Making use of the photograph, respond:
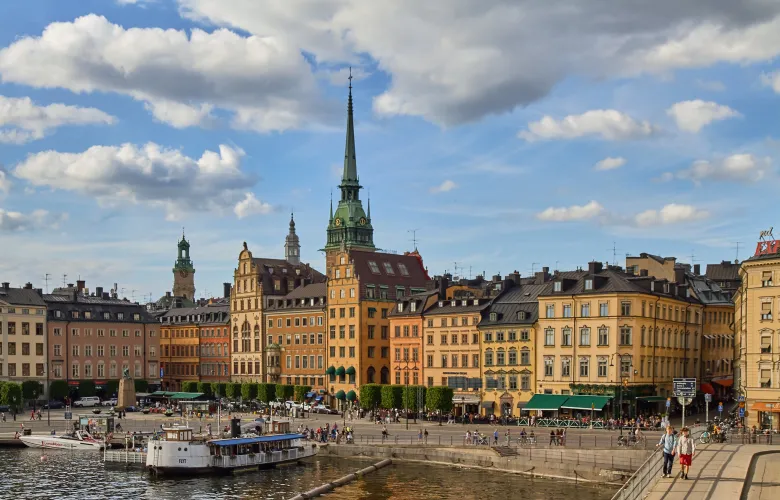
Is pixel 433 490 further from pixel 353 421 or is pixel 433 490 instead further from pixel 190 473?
pixel 353 421

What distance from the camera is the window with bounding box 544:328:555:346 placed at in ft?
360

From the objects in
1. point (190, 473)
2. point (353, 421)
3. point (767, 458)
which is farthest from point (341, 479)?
point (353, 421)

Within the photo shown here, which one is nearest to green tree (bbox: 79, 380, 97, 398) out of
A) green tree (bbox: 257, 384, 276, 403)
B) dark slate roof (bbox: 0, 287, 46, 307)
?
dark slate roof (bbox: 0, 287, 46, 307)

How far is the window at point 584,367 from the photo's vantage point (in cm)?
10625

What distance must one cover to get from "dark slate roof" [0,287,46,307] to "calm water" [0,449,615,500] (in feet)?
225

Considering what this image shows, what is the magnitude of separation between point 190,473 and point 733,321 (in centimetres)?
7273

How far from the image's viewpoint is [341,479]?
76.4 meters

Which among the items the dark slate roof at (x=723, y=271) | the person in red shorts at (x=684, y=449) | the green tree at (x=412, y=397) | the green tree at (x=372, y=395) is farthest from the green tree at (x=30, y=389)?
the person in red shorts at (x=684, y=449)

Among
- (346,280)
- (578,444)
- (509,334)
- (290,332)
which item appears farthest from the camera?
(290,332)

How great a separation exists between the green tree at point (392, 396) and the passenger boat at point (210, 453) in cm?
3227

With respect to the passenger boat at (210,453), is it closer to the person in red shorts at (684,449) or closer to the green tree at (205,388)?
the person in red shorts at (684,449)

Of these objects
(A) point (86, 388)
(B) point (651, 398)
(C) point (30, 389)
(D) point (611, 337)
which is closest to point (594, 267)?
(D) point (611, 337)

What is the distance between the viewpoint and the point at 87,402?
500 ft

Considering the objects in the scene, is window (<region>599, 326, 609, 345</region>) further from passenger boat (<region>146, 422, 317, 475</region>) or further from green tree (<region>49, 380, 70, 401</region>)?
green tree (<region>49, 380, 70, 401</region>)
